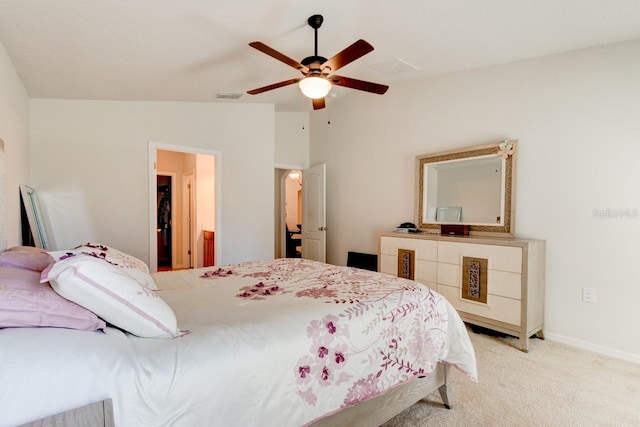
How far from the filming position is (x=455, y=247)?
335 centimetres

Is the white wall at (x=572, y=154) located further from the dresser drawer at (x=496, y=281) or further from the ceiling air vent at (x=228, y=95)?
the ceiling air vent at (x=228, y=95)

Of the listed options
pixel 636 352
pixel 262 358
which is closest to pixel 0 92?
pixel 262 358

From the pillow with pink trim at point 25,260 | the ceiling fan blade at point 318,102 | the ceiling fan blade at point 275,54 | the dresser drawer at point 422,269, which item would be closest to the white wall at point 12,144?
the pillow with pink trim at point 25,260

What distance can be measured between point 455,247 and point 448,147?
4.11 feet

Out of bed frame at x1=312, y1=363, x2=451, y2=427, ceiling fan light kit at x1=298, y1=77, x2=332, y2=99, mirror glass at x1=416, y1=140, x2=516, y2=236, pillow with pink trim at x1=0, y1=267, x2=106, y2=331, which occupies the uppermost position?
ceiling fan light kit at x1=298, y1=77, x2=332, y2=99

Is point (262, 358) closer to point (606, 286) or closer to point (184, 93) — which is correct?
point (606, 286)

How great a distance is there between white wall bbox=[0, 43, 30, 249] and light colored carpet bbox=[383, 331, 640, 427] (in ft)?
9.65

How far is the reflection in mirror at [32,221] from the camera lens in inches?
114

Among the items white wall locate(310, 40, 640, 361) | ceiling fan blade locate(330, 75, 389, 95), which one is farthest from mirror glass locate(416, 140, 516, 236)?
ceiling fan blade locate(330, 75, 389, 95)

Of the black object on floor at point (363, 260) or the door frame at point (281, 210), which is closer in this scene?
the black object on floor at point (363, 260)

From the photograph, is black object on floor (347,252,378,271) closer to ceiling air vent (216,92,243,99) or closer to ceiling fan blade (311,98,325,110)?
ceiling fan blade (311,98,325,110)

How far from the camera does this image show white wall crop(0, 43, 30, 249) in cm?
234

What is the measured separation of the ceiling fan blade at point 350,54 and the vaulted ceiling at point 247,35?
0.38 metres

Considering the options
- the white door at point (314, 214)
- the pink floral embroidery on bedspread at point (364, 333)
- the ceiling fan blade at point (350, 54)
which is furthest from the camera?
the white door at point (314, 214)
